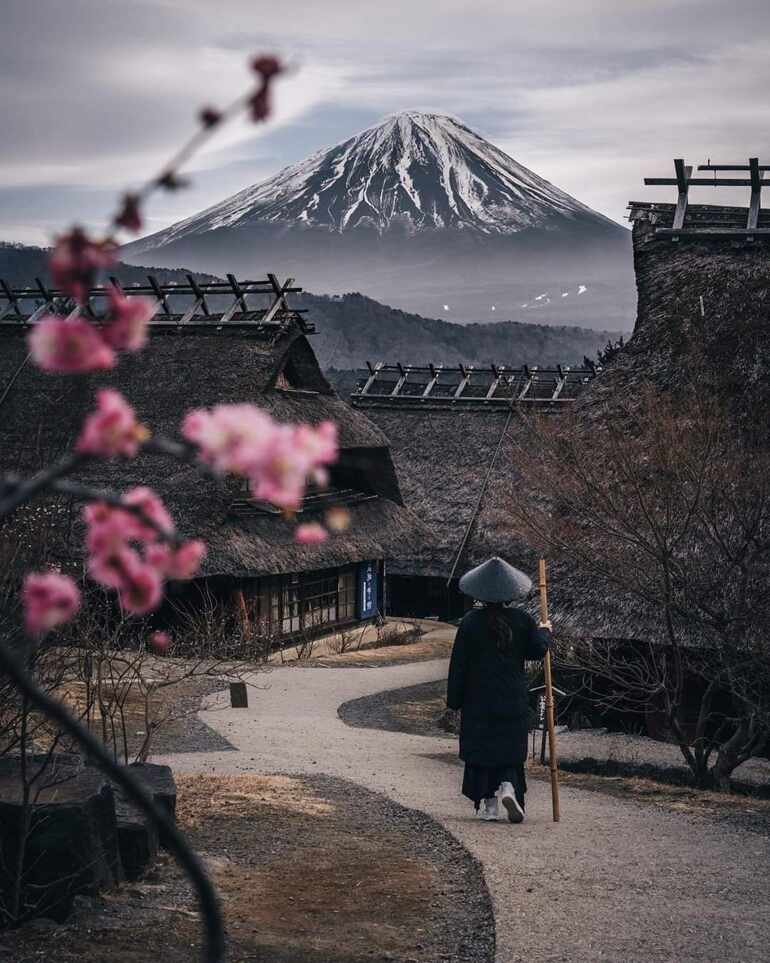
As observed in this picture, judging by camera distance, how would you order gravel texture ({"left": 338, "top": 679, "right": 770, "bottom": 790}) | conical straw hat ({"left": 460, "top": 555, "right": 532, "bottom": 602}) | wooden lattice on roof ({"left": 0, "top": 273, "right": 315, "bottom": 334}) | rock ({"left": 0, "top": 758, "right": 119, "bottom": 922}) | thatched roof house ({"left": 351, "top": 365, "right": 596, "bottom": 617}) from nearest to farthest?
rock ({"left": 0, "top": 758, "right": 119, "bottom": 922}), conical straw hat ({"left": 460, "top": 555, "right": 532, "bottom": 602}), gravel texture ({"left": 338, "top": 679, "right": 770, "bottom": 790}), wooden lattice on roof ({"left": 0, "top": 273, "right": 315, "bottom": 334}), thatched roof house ({"left": 351, "top": 365, "right": 596, "bottom": 617})

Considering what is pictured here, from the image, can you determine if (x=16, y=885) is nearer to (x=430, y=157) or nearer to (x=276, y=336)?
(x=276, y=336)

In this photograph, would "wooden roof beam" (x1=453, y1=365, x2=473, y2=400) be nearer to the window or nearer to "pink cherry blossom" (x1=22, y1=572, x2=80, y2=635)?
the window

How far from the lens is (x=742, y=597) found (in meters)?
10.1

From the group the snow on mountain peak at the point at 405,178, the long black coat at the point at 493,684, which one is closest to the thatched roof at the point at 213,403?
the long black coat at the point at 493,684

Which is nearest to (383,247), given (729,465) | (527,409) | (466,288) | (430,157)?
(466,288)

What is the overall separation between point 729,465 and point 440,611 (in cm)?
1509

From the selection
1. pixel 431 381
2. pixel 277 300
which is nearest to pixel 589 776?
pixel 277 300

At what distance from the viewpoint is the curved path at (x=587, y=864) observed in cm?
587

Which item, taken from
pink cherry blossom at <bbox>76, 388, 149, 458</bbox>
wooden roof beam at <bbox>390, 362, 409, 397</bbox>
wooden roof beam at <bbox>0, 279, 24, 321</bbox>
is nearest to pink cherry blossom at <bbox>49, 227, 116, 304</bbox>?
pink cherry blossom at <bbox>76, 388, 149, 458</bbox>

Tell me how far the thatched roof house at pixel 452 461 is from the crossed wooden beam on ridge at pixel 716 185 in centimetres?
605

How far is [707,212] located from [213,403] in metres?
8.22

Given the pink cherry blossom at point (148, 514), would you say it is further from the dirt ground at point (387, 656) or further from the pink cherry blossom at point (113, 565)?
the dirt ground at point (387, 656)

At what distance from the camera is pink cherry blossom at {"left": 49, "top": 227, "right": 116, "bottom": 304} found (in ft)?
6.21

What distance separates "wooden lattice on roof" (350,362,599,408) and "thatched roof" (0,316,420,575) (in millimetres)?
4160
